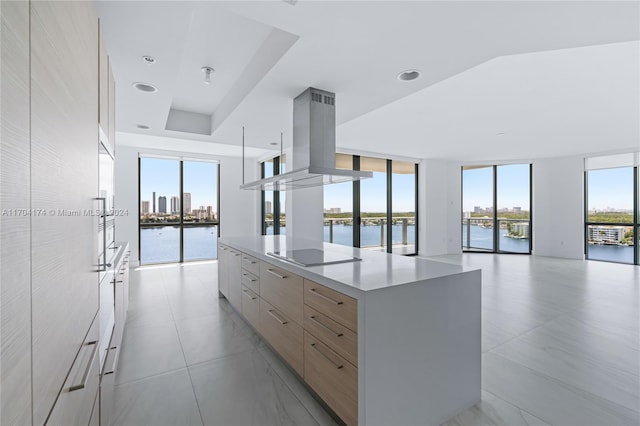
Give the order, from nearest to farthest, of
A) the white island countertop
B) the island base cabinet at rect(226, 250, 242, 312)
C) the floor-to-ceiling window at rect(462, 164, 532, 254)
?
the white island countertop
the island base cabinet at rect(226, 250, 242, 312)
the floor-to-ceiling window at rect(462, 164, 532, 254)

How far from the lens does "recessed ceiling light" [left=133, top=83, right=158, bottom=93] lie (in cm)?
271

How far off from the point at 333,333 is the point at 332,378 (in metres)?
0.26

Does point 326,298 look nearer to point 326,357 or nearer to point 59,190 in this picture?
point 326,357

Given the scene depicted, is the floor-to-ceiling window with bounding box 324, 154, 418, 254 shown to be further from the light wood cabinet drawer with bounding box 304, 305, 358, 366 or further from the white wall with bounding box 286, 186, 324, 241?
the light wood cabinet drawer with bounding box 304, 305, 358, 366

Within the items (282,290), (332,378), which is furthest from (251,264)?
(332,378)

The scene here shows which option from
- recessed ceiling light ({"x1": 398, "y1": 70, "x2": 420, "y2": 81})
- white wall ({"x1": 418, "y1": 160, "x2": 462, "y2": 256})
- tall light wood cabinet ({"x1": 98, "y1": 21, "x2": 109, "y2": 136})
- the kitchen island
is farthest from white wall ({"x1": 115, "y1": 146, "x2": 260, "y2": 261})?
recessed ceiling light ({"x1": 398, "y1": 70, "x2": 420, "y2": 81})

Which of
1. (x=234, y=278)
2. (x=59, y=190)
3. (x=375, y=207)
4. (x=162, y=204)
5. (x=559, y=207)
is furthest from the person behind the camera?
(x=559, y=207)

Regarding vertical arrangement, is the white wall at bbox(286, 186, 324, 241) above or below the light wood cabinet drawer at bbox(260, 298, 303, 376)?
above

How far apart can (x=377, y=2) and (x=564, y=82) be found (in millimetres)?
2810

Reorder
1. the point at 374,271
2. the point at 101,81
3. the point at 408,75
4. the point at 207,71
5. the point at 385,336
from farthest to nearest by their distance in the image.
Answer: the point at 207,71
the point at 408,75
the point at 374,271
the point at 101,81
the point at 385,336

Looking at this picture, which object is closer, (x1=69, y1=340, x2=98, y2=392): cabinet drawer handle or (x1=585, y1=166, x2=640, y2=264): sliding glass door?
(x1=69, y1=340, x2=98, y2=392): cabinet drawer handle

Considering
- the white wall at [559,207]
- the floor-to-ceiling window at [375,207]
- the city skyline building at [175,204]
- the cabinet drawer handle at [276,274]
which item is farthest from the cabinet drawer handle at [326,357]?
the white wall at [559,207]

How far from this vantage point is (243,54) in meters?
2.73

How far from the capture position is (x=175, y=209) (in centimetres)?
714
